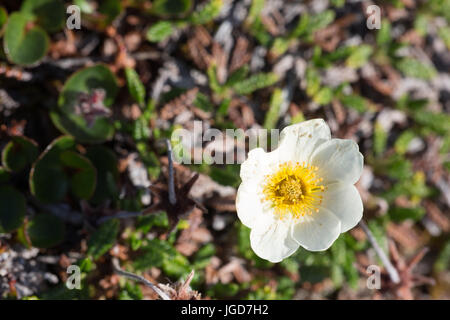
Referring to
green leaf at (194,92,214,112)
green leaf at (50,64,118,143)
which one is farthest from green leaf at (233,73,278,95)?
green leaf at (50,64,118,143)

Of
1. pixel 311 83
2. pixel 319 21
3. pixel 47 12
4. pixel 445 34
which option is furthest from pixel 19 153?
pixel 445 34

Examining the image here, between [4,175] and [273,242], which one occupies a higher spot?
[4,175]

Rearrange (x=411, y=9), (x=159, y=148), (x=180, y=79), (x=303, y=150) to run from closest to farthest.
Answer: (x=303, y=150) < (x=159, y=148) < (x=180, y=79) < (x=411, y=9)

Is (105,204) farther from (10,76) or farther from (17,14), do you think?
(17,14)

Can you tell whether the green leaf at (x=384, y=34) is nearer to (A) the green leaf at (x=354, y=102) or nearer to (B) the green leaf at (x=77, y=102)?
(A) the green leaf at (x=354, y=102)

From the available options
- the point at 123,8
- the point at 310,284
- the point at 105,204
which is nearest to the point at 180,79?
the point at 123,8

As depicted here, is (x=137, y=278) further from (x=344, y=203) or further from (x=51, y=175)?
(x=344, y=203)
